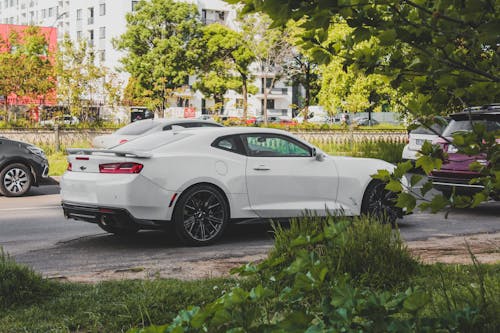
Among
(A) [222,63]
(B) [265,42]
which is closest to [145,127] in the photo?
(B) [265,42]

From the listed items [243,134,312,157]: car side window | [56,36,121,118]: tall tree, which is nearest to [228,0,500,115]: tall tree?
[243,134,312,157]: car side window

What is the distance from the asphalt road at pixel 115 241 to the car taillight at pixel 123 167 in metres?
0.94

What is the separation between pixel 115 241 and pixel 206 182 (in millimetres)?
1507

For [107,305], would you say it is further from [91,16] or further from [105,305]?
[91,16]

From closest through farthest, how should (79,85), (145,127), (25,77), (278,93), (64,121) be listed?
(145,127), (79,85), (64,121), (25,77), (278,93)

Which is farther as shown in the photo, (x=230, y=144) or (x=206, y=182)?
(x=230, y=144)

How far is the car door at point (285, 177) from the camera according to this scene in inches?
388

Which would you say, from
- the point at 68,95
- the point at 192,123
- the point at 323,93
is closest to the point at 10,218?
the point at 192,123

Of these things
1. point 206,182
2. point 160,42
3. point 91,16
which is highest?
point 91,16

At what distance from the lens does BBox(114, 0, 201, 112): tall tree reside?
73.2 meters

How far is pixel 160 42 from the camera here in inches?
2891

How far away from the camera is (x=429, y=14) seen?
3148mm

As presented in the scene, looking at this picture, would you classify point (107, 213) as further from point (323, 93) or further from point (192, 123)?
point (323, 93)

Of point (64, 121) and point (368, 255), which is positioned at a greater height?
point (64, 121)
